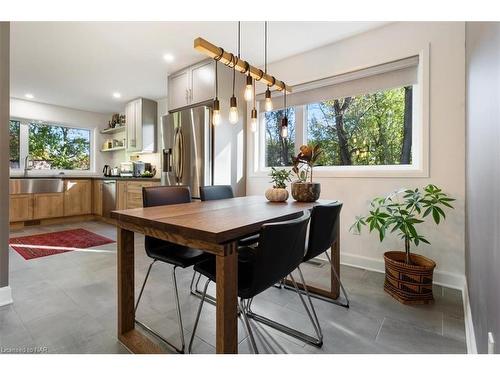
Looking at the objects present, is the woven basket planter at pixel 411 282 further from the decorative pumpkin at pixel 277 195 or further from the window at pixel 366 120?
the decorative pumpkin at pixel 277 195

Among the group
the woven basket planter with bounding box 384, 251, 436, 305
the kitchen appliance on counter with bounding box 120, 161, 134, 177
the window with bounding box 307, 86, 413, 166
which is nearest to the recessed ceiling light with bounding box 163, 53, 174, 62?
the window with bounding box 307, 86, 413, 166

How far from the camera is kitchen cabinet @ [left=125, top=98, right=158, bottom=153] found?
16.0ft

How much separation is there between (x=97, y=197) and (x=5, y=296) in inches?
148

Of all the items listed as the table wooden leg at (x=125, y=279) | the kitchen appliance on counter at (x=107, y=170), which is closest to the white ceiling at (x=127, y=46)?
the kitchen appliance on counter at (x=107, y=170)

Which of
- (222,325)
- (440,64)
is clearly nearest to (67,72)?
(222,325)

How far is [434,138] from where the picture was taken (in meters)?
2.21

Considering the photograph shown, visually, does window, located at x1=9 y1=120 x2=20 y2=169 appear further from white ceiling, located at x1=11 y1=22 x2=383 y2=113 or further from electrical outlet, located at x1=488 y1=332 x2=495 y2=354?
electrical outlet, located at x1=488 y1=332 x2=495 y2=354

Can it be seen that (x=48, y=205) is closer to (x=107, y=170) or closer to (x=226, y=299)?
(x=107, y=170)

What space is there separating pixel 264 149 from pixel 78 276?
2.50 meters

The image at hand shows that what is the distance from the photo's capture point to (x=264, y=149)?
3.50 metres

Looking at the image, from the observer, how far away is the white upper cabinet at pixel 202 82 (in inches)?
126

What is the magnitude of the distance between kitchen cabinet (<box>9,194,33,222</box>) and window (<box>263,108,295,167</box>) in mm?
4344

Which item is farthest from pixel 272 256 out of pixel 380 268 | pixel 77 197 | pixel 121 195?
pixel 77 197

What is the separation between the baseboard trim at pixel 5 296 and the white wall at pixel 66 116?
441cm
